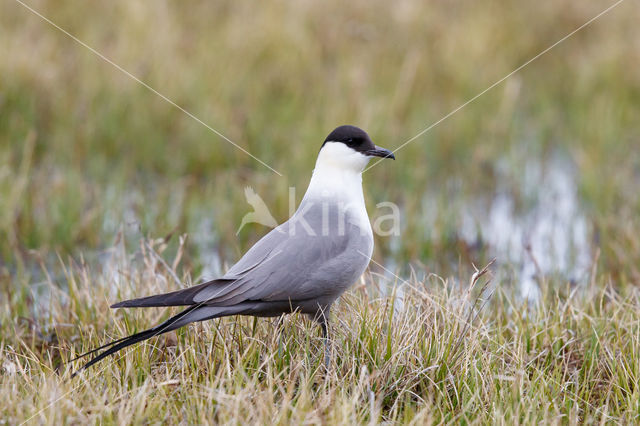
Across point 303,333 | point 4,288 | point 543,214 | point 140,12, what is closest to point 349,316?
point 303,333

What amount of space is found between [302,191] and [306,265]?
10.0ft

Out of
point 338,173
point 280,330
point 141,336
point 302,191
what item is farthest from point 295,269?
point 302,191

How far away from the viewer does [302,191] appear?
21.8 ft

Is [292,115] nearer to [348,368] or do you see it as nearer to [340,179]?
[340,179]

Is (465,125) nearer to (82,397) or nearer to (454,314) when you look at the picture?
(454,314)

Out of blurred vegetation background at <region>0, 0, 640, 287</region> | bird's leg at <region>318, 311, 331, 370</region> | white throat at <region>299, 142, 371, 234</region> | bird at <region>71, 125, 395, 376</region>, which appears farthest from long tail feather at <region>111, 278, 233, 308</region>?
blurred vegetation background at <region>0, 0, 640, 287</region>

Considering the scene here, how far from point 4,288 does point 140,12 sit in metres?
4.66

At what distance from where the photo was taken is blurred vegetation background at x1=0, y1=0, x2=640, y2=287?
6098 millimetres

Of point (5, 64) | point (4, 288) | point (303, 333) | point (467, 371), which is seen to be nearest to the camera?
point (467, 371)

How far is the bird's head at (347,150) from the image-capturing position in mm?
3994

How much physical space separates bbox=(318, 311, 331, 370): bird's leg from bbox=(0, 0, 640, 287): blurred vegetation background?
5.73 ft

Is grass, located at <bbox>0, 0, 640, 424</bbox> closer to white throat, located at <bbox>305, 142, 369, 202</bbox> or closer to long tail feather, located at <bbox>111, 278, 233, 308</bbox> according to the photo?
long tail feather, located at <bbox>111, 278, 233, 308</bbox>

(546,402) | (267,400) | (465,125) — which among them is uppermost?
(465,125)

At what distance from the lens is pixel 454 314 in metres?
3.69
